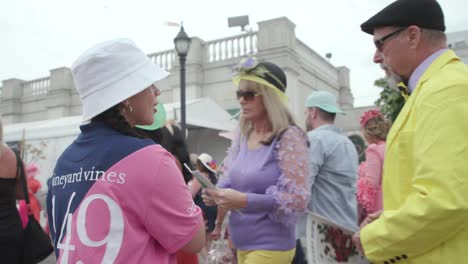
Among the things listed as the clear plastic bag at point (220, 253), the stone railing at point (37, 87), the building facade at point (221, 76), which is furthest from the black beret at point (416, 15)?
the stone railing at point (37, 87)

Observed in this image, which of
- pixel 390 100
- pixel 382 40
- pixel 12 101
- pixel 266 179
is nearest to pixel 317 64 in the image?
pixel 390 100

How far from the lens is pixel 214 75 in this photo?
14102mm

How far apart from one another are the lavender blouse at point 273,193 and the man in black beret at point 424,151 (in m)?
0.92

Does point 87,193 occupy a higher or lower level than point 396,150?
lower

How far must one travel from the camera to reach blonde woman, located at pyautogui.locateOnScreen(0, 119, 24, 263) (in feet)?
8.77

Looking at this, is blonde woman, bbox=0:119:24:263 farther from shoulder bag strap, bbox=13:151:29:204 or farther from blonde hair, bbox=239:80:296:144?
blonde hair, bbox=239:80:296:144

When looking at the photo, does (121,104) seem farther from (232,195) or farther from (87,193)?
(232,195)

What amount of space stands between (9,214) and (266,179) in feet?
6.08

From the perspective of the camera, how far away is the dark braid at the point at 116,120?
1358 millimetres

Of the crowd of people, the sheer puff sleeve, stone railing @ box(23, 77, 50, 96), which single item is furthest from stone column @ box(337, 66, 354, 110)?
the crowd of people

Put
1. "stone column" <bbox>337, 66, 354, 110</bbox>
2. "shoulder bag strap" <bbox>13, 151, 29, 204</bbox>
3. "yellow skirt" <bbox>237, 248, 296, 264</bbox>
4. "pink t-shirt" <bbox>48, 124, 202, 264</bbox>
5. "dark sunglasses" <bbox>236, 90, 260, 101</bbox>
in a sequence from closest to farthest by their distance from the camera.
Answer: "pink t-shirt" <bbox>48, 124, 202, 264</bbox>, "yellow skirt" <bbox>237, 248, 296, 264</bbox>, "dark sunglasses" <bbox>236, 90, 260, 101</bbox>, "shoulder bag strap" <bbox>13, 151, 29, 204</bbox>, "stone column" <bbox>337, 66, 354, 110</bbox>

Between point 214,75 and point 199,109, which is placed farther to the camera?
point 214,75

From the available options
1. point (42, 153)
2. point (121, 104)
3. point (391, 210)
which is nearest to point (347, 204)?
point (391, 210)

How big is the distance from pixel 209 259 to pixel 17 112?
61.3 ft
